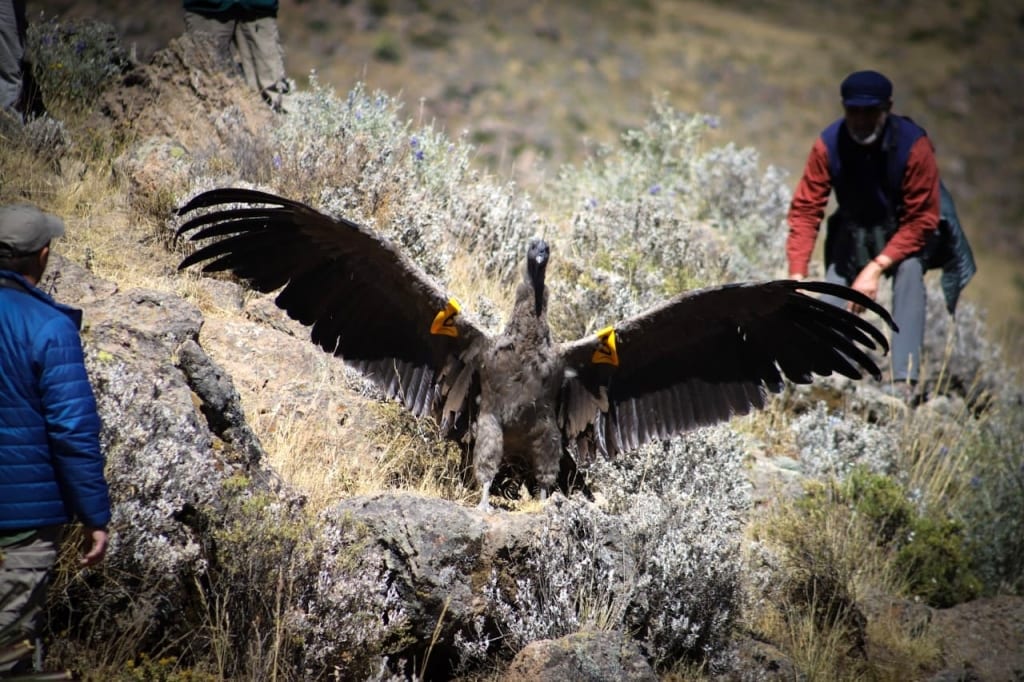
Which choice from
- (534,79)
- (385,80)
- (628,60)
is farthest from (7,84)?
(628,60)

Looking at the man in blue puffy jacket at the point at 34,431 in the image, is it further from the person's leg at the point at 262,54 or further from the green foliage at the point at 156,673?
the person's leg at the point at 262,54

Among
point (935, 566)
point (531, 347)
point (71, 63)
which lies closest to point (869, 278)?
point (935, 566)

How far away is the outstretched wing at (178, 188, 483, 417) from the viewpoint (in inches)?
224

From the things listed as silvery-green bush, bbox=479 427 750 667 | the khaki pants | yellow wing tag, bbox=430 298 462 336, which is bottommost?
the khaki pants

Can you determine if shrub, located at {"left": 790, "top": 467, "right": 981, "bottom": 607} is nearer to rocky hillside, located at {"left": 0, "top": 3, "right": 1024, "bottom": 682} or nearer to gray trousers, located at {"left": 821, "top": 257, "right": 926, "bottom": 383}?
rocky hillside, located at {"left": 0, "top": 3, "right": 1024, "bottom": 682}

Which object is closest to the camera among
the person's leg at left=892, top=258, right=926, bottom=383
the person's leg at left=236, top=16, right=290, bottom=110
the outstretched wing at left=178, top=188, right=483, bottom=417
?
the outstretched wing at left=178, top=188, right=483, bottom=417

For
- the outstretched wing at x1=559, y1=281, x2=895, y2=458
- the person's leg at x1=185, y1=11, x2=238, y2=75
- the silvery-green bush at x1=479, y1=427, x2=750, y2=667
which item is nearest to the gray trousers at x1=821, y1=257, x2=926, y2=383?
the outstretched wing at x1=559, y1=281, x2=895, y2=458

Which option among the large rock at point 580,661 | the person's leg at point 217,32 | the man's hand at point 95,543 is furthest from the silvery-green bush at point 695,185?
the man's hand at point 95,543

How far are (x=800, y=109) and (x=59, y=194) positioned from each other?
113 feet

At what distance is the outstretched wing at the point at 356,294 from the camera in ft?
18.7

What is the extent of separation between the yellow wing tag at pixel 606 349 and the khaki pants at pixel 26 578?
3.16 meters

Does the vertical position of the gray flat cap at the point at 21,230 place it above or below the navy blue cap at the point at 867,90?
below

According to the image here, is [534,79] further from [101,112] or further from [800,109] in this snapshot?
[101,112]

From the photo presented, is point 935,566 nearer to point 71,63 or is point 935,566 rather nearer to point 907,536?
point 907,536
